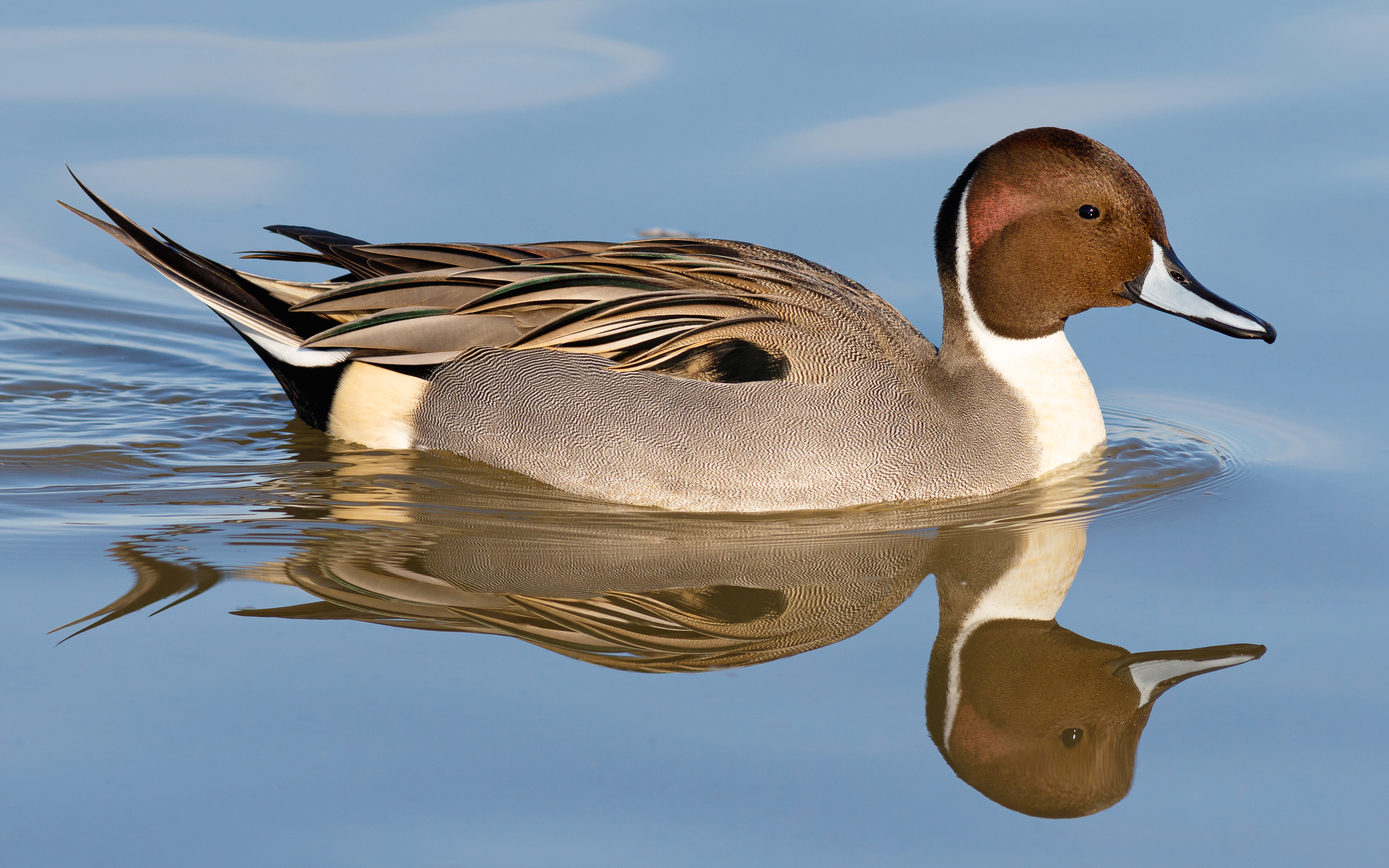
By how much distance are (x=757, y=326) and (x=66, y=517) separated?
2168 mm

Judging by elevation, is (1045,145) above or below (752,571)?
above

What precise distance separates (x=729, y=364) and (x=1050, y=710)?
164 centimetres

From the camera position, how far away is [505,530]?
5.05 meters

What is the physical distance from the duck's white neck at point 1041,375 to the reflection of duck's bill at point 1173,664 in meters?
1.25

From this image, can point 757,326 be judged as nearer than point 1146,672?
No

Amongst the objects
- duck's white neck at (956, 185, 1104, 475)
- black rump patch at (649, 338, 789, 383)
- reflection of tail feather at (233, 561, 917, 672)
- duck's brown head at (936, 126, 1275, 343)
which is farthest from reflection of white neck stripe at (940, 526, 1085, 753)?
black rump patch at (649, 338, 789, 383)

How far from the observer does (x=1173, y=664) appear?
13.8 feet

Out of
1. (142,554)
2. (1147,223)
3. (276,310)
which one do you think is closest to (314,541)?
(142,554)

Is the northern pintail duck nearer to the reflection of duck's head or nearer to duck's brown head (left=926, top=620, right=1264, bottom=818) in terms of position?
the reflection of duck's head

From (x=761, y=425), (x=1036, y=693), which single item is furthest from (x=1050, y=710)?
(x=761, y=425)

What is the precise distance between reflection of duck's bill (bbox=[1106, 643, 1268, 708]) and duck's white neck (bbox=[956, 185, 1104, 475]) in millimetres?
1246

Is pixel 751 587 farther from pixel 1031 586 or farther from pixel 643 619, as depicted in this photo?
pixel 1031 586

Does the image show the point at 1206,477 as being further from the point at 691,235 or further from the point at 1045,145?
the point at 691,235

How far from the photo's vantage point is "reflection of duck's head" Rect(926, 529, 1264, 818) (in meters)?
3.75
